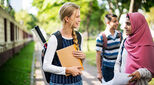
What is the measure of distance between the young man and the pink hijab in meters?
1.20

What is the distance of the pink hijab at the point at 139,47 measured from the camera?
2.06m

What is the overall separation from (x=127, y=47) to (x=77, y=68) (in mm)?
796

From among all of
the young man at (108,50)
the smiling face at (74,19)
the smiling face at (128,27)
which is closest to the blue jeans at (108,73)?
the young man at (108,50)

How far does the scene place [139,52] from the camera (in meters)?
2.08

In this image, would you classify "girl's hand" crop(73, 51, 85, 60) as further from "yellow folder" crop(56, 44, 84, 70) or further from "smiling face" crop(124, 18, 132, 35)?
"smiling face" crop(124, 18, 132, 35)

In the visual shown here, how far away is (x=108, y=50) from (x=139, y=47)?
137 centimetres

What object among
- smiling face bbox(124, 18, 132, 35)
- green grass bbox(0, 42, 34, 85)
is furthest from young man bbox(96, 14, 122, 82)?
green grass bbox(0, 42, 34, 85)

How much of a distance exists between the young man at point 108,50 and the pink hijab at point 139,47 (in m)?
1.20

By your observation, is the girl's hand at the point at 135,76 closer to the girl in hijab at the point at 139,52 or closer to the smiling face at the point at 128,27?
the girl in hijab at the point at 139,52

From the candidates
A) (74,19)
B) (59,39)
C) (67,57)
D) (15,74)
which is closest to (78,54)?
(67,57)

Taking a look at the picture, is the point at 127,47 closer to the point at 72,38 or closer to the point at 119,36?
the point at 72,38

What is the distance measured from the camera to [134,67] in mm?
2123

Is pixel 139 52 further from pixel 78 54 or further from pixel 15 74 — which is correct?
pixel 15 74

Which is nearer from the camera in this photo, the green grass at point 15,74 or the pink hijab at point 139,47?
the pink hijab at point 139,47
